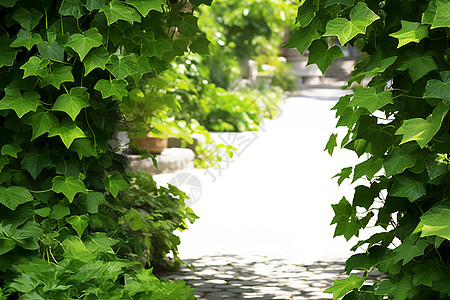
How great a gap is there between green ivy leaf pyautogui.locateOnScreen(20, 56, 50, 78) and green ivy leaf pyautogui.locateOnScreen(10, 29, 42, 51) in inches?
2.0

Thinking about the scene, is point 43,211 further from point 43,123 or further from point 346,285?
point 346,285

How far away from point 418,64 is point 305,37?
43 centimetres

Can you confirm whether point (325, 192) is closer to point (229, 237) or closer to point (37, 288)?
point (229, 237)

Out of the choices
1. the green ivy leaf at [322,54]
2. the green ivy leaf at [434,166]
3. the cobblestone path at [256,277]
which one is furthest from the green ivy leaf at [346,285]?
the cobblestone path at [256,277]

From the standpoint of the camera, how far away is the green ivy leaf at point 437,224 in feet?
6.64

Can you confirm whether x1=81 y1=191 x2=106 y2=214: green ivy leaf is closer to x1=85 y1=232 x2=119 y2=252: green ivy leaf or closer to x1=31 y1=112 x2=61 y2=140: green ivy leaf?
x1=85 y1=232 x2=119 y2=252: green ivy leaf

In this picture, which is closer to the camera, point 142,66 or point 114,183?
point 142,66

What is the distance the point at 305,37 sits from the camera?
2.39 metres

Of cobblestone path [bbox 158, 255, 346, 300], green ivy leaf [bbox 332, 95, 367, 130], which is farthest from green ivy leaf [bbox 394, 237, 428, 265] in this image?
cobblestone path [bbox 158, 255, 346, 300]

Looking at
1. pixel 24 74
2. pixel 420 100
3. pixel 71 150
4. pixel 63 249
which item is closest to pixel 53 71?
pixel 24 74

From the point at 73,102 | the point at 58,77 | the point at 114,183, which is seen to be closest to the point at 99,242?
the point at 114,183

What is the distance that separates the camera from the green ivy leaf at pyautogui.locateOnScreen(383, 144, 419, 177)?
2.21 meters

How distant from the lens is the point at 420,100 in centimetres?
237

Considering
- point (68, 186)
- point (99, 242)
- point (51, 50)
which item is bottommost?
point (99, 242)
